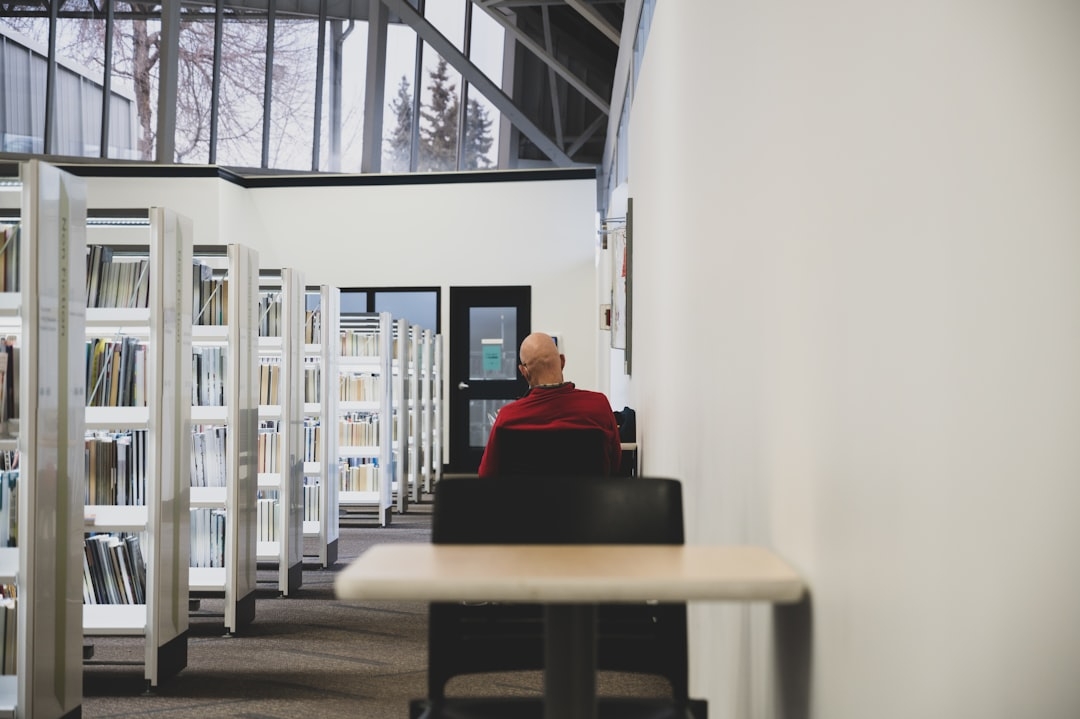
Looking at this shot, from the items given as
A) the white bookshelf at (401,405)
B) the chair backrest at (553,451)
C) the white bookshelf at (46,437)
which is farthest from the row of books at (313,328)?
the chair backrest at (553,451)

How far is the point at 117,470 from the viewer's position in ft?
14.7

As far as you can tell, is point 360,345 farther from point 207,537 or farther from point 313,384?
point 207,537

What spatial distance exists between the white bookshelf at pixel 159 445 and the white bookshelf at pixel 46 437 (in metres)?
0.49

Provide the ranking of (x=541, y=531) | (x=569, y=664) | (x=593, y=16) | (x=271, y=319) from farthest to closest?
(x=593, y=16) < (x=271, y=319) < (x=541, y=531) < (x=569, y=664)

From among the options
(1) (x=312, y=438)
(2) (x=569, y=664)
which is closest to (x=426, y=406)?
(1) (x=312, y=438)

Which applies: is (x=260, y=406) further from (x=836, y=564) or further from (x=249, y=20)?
(x=249, y=20)

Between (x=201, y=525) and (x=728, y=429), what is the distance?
3454mm

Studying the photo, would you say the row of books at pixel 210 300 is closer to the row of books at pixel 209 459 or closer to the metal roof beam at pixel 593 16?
the row of books at pixel 209 459

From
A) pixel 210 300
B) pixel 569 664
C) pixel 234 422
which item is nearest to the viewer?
pixel 569 664

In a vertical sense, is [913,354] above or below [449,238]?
below

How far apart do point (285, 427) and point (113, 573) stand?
1567 millimetres

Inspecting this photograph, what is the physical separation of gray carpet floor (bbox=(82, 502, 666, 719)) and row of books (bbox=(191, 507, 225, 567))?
326 millimetres

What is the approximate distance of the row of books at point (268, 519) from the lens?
20.0ft

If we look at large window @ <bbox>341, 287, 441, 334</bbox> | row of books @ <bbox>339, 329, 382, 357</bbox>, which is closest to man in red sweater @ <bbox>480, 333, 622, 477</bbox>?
row of books @ <bbox>339, 329, 382, 357</bbox>
